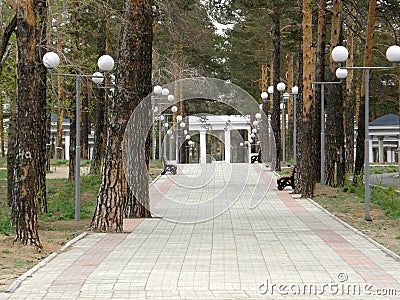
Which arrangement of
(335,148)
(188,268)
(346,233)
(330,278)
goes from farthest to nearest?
(335,148) < (346,233) < (188,268) < (330,278)

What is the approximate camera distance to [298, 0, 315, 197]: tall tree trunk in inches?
867

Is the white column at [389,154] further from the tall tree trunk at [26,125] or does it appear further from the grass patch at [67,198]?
the tall tree trunk at [26,125]

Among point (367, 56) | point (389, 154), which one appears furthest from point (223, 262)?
point (389, 154)

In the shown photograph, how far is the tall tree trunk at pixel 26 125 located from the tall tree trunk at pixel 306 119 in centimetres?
1150

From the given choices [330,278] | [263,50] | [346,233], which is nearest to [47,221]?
[346,233]

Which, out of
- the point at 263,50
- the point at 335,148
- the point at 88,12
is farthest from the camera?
the point at 263,50

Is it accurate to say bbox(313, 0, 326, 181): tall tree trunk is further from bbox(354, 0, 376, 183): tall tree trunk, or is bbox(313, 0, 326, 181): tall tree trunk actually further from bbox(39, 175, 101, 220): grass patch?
bbox(39, 175, 101, 220): grass patch

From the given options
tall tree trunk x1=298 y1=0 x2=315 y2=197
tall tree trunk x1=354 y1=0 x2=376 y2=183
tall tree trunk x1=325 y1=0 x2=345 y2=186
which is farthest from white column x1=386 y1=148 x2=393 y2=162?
tall tree trunk x1=298 y1=0 x2=315 y2=197

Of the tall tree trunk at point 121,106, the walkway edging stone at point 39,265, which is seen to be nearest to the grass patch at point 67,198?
the tall tree trunk at point 121,106

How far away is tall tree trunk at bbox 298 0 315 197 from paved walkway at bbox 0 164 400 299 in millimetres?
3992

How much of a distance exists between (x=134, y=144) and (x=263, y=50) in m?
29.7

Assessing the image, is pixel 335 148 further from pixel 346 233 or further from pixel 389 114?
pixel 389 114

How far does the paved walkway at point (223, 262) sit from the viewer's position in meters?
8.56

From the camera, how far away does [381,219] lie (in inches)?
642
